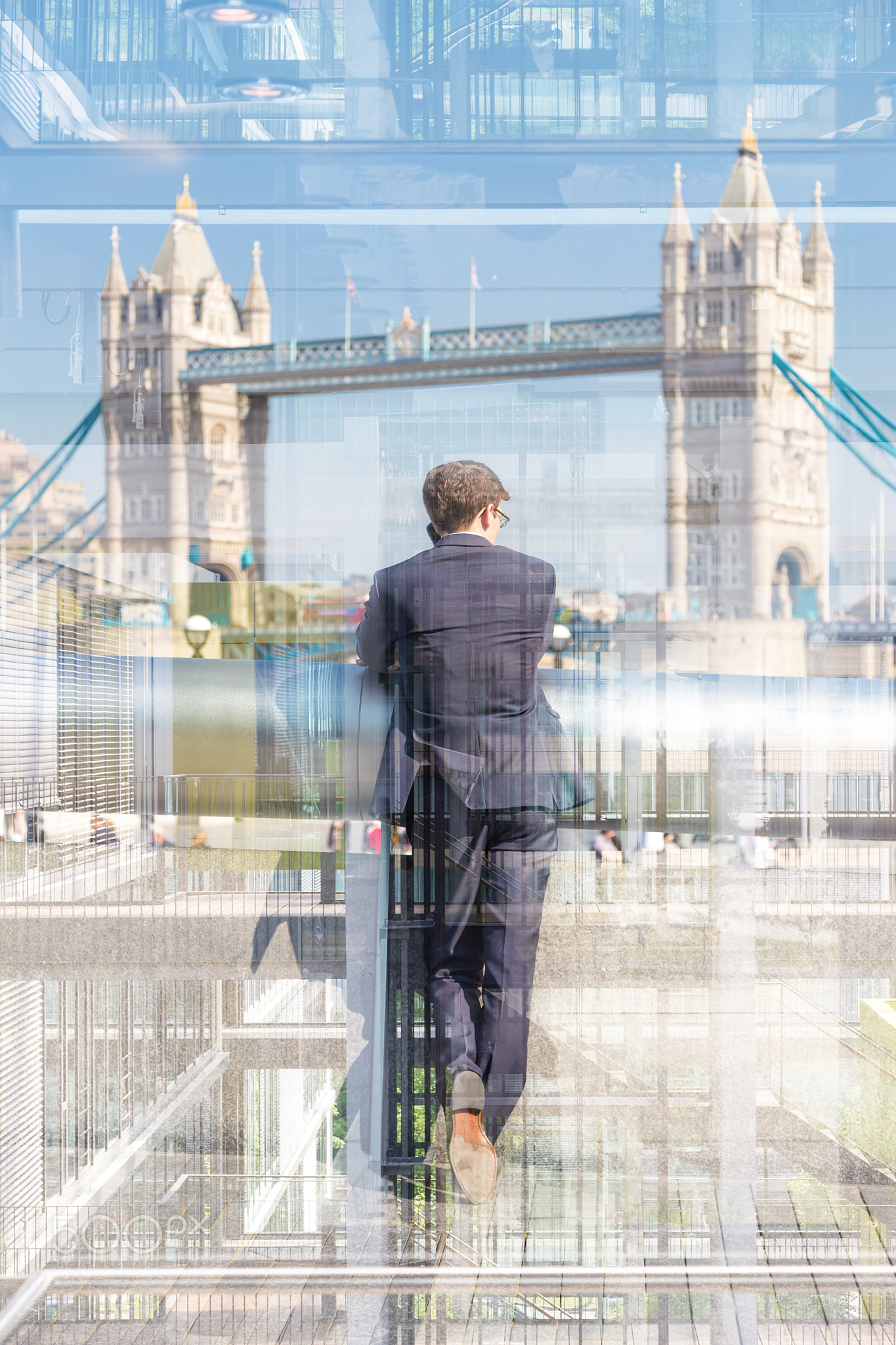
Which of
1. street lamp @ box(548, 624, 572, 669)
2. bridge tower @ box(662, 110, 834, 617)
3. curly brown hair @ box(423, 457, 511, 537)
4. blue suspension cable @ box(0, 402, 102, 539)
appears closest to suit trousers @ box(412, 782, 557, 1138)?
street lamp @ box(548, 624, 572, 669)

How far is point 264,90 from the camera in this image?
2.36 metres

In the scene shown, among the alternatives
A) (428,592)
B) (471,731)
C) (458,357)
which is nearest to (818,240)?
(458,357)

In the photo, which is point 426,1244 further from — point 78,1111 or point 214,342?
point 214,342

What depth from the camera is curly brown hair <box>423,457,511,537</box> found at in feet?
7.07

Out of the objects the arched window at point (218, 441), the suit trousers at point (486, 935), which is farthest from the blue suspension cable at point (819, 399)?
the arched window at point (218, 441)

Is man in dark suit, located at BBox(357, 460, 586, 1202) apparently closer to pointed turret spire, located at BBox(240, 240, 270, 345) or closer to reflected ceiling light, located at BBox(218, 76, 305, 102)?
pointed turret spire, located at BBox(240, 240, 270, 345)

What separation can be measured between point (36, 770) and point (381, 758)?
939mm

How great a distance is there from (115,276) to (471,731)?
1403 millimetres

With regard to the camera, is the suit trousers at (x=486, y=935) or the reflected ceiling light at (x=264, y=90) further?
the reflected ceiling light at (x=264, y=90)

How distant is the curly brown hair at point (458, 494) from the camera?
84.9 inches

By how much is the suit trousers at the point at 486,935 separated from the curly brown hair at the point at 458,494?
0.58m

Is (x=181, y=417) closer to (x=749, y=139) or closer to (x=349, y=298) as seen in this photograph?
(x=349, y=298)

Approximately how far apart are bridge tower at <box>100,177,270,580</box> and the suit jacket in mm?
513

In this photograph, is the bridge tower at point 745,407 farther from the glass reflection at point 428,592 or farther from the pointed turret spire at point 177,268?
the pointed turret spire at point 177,268
